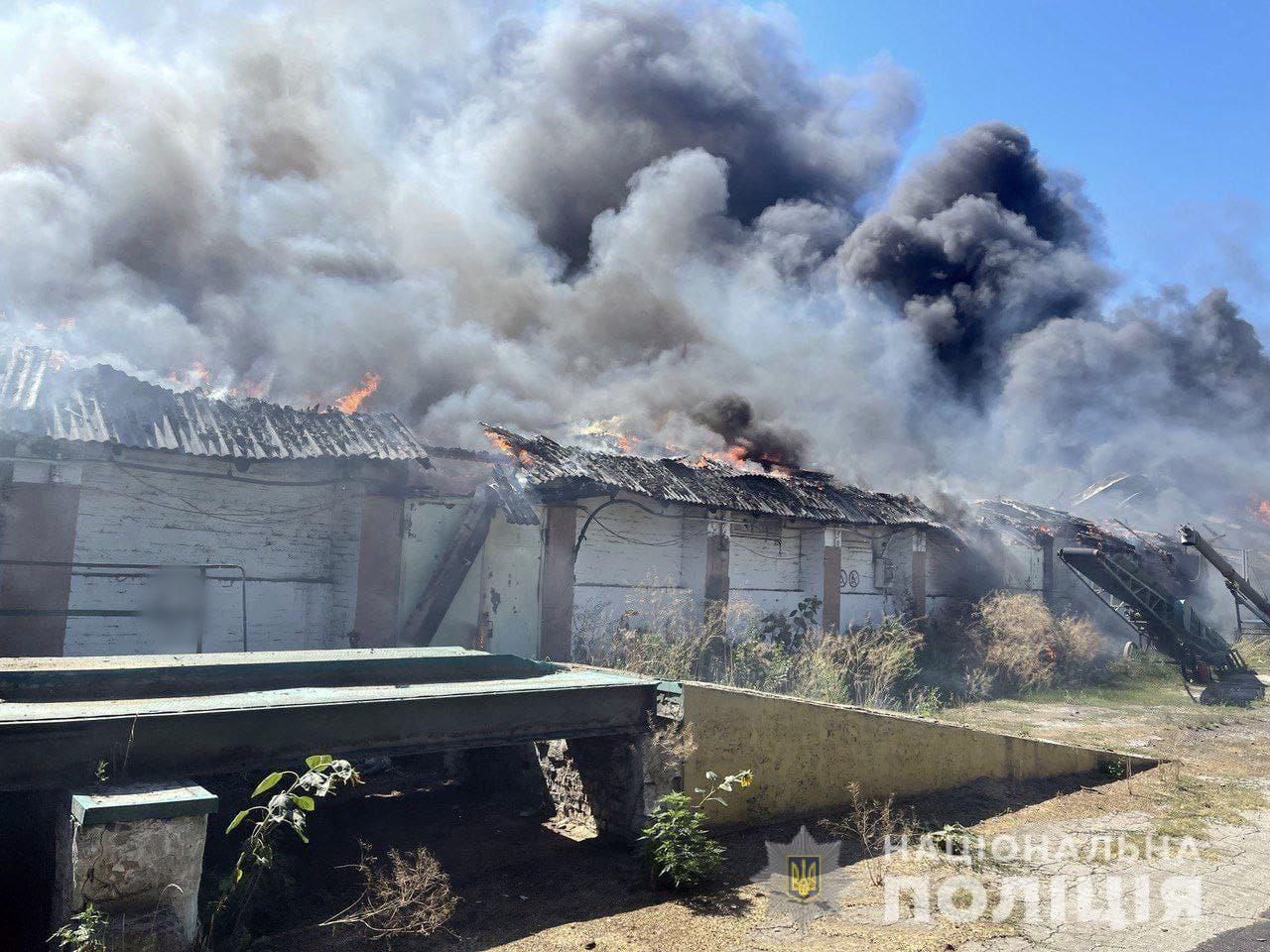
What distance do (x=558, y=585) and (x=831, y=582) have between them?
6505 mm

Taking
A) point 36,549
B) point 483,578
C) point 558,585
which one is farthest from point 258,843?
point 558,585

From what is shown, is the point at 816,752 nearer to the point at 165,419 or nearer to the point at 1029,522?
the point at 165,419

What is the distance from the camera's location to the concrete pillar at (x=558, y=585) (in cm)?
1128

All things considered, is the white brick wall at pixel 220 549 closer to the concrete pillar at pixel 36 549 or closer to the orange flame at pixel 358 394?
the concrete pillar at pixel 36 549

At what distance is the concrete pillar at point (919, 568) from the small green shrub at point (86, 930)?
1609 centimetres

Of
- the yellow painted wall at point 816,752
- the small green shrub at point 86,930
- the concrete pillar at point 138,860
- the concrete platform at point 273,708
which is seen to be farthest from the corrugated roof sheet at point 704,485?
the small green shrub at point 86,930

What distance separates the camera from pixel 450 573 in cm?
1029

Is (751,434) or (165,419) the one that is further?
(751,434)

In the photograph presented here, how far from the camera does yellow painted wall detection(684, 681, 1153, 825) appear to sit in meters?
5.70

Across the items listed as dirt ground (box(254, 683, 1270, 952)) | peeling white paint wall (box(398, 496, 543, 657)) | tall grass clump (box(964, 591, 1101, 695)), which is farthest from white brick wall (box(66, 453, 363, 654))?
tall grass clump (box(964, 591, 1101, 695))

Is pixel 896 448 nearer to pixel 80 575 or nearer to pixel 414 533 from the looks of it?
pixel 414 533

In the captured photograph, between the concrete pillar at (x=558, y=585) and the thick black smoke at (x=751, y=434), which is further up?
the thick black smoke at (x=751, y=434)

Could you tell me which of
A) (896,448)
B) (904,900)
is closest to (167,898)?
(904,900)

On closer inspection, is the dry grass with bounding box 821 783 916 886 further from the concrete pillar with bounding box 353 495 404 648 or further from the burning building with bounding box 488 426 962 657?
the concrete pillar with bounding box 353 495 404 648
